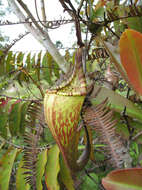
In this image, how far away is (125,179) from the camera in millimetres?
334

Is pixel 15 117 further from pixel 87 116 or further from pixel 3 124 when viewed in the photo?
pixel 87 116

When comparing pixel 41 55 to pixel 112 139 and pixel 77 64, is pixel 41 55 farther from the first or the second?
pixel 112 139

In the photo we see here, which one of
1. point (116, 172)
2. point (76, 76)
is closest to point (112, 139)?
point (116, 172)

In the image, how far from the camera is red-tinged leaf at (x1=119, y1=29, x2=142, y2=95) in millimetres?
322

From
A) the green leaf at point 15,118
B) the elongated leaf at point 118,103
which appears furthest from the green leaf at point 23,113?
the elongated leaf at point 118,103

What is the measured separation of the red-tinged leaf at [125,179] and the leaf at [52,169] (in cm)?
18


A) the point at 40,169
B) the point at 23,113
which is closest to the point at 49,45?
the point at 23,113

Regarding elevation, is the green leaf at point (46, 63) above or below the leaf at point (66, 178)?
above

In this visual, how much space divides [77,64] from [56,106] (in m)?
0.11

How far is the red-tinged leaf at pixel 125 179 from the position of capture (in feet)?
1.09

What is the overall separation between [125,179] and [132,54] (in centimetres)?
24

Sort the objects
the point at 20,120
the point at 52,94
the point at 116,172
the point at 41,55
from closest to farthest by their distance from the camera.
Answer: the point at 116,172, the point at 52,94, the point at 20,120, the point at 41,55

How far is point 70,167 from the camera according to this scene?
410mm

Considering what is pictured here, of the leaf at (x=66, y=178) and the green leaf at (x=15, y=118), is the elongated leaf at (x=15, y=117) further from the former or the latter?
the leaf at (x=66, y=178)
